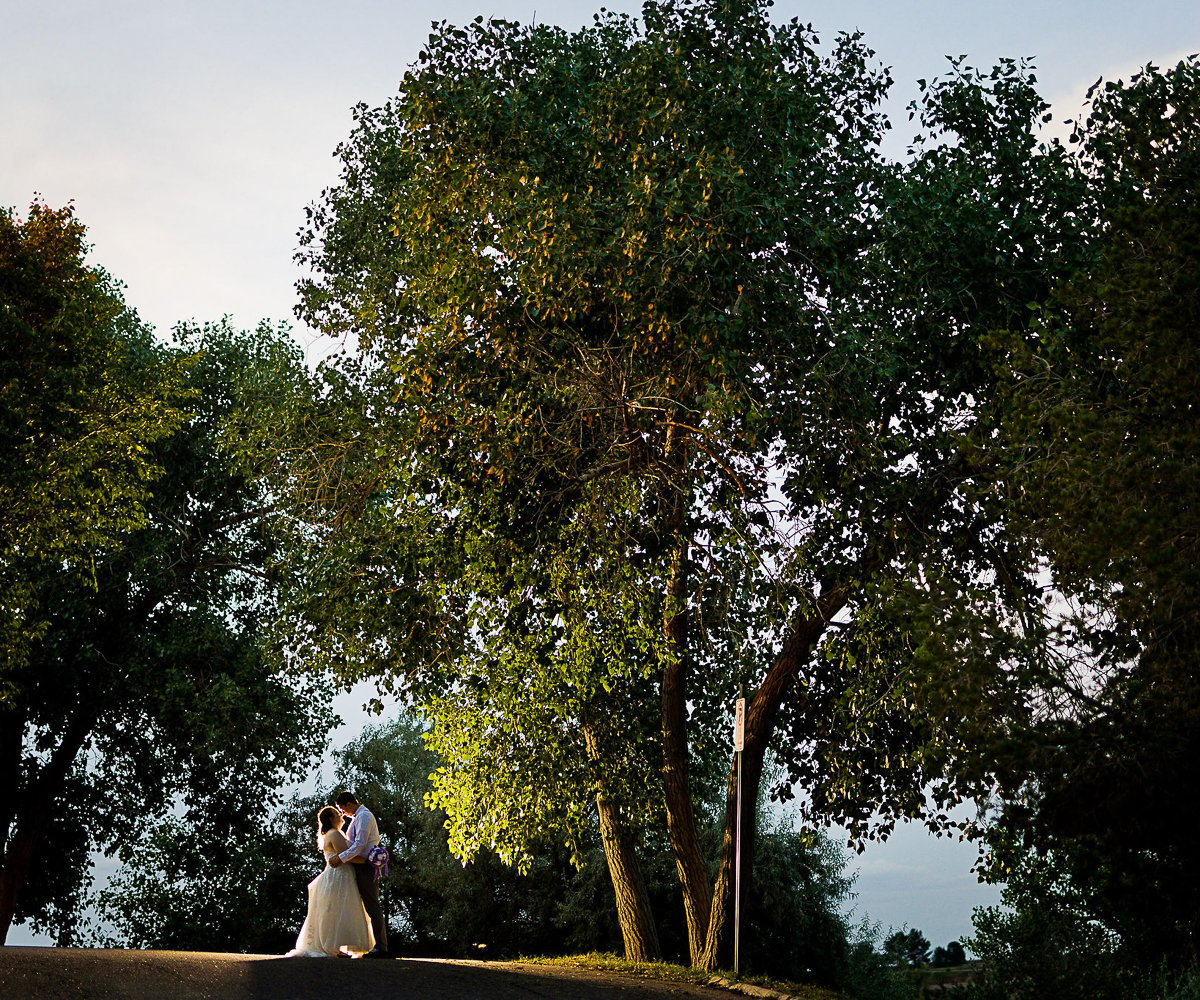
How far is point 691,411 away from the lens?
42.6 ft

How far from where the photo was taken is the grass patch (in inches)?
503

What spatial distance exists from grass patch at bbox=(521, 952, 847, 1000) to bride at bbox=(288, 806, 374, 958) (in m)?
2.68

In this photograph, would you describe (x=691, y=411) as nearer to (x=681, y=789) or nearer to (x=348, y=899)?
(x=681, y=789)

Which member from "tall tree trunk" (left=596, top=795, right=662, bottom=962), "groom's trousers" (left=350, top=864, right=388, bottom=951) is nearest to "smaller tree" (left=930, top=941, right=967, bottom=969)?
"tall tree trunk" (left=596, top=795, right=662, bottom=962)

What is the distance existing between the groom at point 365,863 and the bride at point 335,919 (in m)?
0.08

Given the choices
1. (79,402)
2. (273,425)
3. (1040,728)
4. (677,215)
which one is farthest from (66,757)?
(1040,728)

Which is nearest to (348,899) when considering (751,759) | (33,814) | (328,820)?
(328,820)

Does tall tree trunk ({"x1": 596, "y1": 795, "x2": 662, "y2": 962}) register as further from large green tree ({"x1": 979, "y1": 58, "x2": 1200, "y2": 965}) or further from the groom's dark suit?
large green tree ({"x1": 979, "y1": 58, "x2": 1200, "y2": 965})

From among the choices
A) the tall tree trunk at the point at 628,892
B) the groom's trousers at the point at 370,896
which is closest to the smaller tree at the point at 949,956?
the tall tree trunk at the point at 628,892

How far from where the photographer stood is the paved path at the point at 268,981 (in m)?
9.25

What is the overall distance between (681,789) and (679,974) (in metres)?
2.29

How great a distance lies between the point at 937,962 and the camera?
28484 mm

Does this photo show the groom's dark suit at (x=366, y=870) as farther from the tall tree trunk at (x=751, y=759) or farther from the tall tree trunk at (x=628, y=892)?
the tall tree trunk at (x=751, y=759)

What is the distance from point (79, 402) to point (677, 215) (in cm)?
1396
